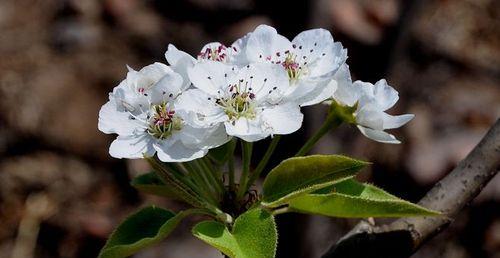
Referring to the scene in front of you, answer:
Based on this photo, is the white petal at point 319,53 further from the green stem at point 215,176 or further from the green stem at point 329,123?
the green stem at point 215,176

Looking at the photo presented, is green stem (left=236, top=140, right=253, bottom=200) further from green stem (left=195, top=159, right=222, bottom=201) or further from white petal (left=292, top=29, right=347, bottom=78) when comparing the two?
white petal (left=292, top=29, right=347, bottom=78)

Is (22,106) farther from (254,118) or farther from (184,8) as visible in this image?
(254,118)

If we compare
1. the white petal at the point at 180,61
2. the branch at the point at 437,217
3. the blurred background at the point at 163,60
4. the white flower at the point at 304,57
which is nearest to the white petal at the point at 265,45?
the white flower at the point at 304,57

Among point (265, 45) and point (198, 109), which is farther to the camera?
point (265, 45)

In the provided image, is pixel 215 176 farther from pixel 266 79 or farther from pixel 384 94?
pixel 384 94

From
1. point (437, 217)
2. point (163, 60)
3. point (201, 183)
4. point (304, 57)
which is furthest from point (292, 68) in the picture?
point (163, 60)

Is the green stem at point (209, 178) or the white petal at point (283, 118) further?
the green stem at point (209, 178)

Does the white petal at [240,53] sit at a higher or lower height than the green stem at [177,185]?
higher
